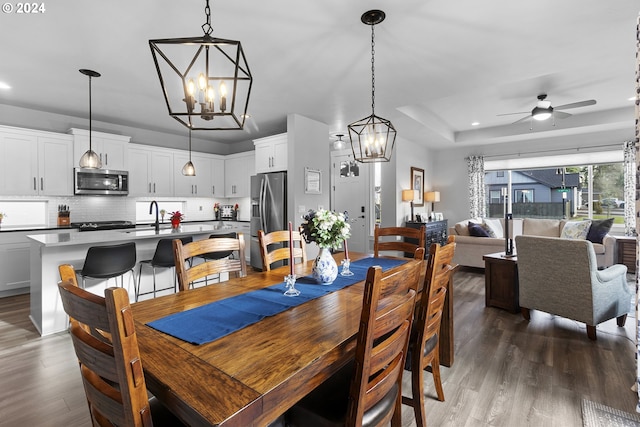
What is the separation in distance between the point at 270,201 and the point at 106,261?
2489 mm

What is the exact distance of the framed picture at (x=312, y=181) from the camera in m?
4.77

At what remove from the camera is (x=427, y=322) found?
1513 mm

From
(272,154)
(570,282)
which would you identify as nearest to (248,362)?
(570,282)

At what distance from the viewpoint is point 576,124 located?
563 cm

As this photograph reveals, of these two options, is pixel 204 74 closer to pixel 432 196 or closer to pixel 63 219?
pixel 63 219

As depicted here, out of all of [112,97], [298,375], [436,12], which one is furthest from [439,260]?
[112,97]

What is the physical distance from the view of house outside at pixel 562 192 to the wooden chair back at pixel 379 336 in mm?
5801

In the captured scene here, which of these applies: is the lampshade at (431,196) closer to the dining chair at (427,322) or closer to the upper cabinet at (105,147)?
the dining chair at (427,322)

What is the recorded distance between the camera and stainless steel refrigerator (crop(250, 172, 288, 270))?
15.9ft

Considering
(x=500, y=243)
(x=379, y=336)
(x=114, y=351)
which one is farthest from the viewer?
(x=500, y=243)

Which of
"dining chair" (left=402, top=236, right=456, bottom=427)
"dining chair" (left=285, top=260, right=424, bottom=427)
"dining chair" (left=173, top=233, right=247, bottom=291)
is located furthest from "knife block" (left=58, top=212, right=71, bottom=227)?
"dining chair" (left=402, top=236, right=456, bottom=427)

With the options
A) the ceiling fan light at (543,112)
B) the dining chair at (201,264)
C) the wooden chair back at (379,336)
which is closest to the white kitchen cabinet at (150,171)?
the dining chair at (201,264)

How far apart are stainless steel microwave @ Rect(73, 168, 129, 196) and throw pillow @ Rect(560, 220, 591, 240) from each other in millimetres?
7640

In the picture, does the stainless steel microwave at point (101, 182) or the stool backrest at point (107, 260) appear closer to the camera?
the stool backrest at point (107, 260)
